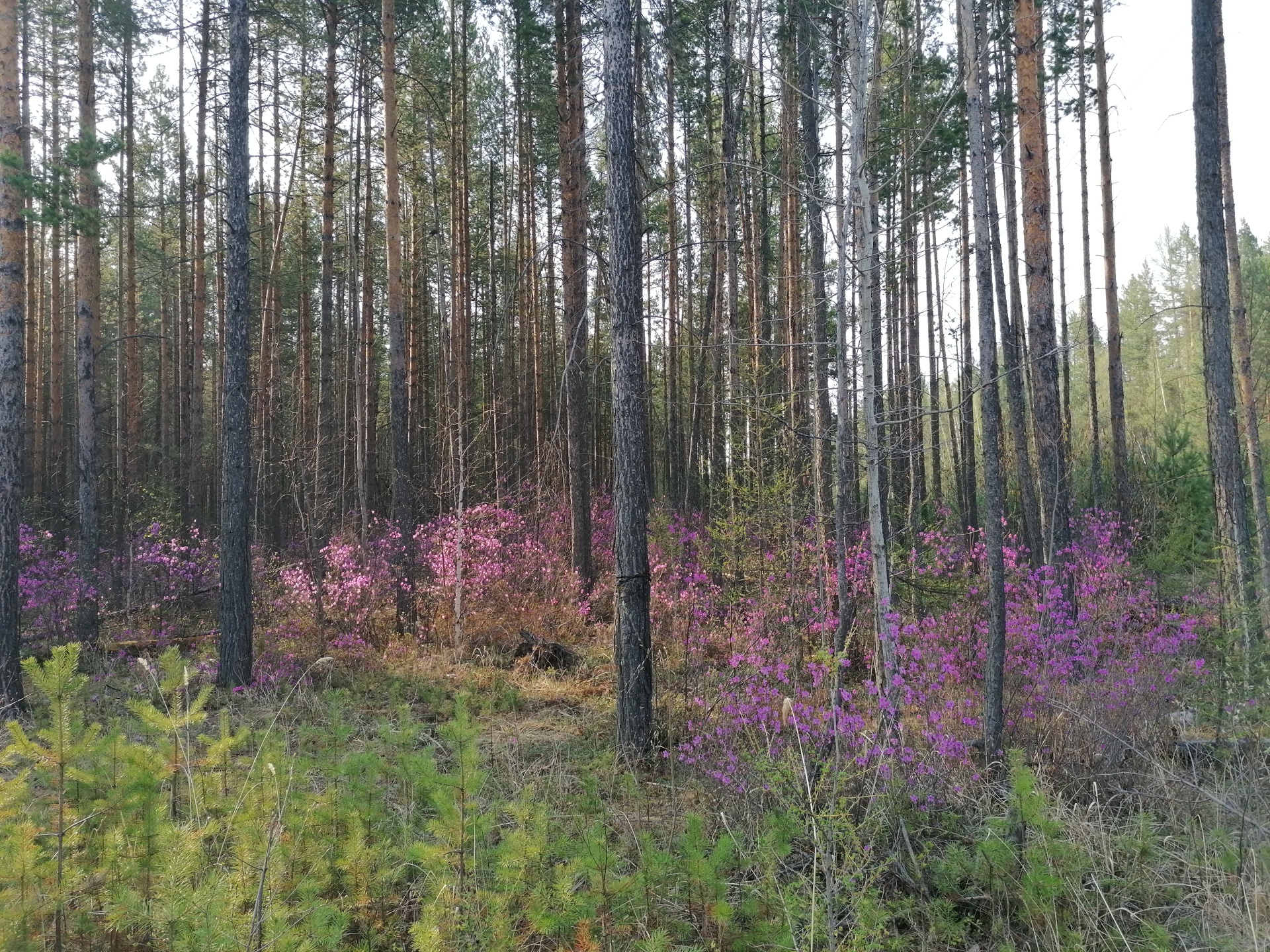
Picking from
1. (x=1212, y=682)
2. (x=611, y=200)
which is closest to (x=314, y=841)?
(x=611, y=200)

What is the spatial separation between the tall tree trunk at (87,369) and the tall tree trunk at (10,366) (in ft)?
4.85

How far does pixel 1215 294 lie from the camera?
6332mm

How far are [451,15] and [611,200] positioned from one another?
1245 centimetres

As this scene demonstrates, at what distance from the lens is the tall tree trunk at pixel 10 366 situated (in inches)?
240

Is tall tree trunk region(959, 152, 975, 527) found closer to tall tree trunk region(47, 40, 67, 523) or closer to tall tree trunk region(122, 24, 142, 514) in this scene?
tall tree trunk region(122, 24, 142, 514)

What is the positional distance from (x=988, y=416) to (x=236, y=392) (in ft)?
20.9

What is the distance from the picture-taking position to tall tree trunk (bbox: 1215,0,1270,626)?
6.82 metres

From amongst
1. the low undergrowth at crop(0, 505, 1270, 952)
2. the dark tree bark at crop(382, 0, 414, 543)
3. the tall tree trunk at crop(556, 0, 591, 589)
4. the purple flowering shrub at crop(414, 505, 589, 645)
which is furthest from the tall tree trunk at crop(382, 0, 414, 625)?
the tall tree trunk at crop(556, 0, 591, 589)

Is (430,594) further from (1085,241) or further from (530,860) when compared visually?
(1085,241)

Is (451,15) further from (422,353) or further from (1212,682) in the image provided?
(1212,682)

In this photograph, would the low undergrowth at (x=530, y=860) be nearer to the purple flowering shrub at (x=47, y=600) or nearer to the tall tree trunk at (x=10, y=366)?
the tall tree trunk at (x=10, y=366)

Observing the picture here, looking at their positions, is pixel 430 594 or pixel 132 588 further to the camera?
pixel 430 594

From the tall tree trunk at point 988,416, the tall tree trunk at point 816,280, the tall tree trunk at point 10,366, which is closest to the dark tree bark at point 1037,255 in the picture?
the tall tree trunk at point 816,280

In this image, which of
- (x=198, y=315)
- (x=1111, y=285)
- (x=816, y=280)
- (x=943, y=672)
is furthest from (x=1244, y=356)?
(x=198, y=315)
